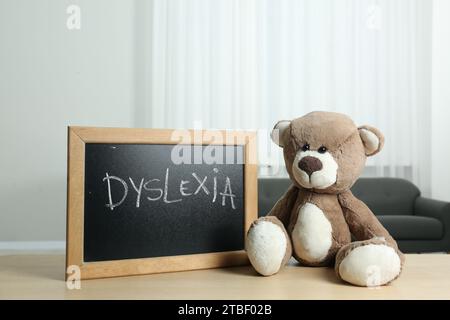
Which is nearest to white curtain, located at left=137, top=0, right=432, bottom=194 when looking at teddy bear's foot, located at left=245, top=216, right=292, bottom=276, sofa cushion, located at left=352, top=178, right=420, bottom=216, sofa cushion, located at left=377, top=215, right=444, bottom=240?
sofa cushion, located at left=352, top=178, right=420, bottom=216

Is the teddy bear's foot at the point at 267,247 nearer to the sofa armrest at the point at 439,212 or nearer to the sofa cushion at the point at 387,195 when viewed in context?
the sofa armrest at the point at 439,212

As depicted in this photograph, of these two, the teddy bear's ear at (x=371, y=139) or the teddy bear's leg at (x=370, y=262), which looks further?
the teddy bear's ear at (x=371, y=139)

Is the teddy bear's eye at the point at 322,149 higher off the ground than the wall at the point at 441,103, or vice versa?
the wall at the point at 441,103

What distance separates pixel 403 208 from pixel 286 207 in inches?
99.9

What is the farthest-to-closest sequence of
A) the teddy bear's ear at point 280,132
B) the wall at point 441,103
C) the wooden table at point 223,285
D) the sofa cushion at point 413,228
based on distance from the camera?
the wall at point 441,103, the sofa cushion at point 413,228, the teddy bear's ear at point 280,132, the wooden table at point 223,285

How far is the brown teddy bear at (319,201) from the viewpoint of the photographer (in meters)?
0.78

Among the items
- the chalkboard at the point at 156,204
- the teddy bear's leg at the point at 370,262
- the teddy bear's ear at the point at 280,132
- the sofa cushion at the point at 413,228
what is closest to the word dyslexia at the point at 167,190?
the chalkboard at the point at 156,204

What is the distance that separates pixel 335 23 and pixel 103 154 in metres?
2.90

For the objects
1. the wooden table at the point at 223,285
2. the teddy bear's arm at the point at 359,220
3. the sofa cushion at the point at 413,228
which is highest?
the teddy bear's arm at the point at 359,220

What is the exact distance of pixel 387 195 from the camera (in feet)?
10.3

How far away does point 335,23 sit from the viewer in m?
3.30

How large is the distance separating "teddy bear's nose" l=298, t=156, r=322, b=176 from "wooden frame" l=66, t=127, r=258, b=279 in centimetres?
11

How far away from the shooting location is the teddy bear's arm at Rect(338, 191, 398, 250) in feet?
2.67
